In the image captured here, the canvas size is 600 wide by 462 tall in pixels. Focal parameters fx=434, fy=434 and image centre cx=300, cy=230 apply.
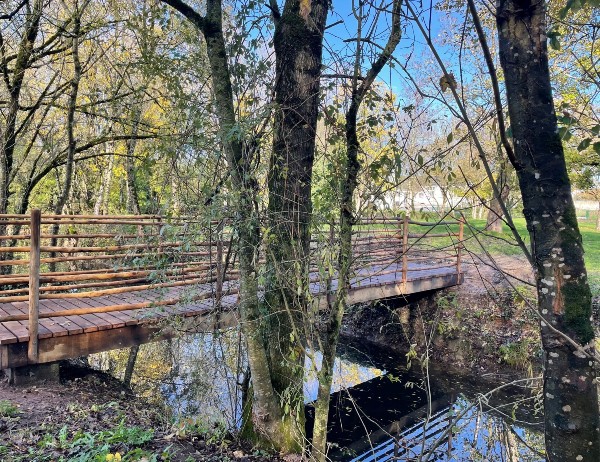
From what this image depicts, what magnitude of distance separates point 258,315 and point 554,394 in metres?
2.75

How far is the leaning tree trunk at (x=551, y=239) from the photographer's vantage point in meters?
1.23

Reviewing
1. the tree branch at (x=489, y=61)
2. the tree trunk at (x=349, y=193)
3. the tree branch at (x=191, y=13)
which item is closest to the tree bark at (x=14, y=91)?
the tree branch at (x=191, y=13)

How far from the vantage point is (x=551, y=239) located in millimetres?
1271

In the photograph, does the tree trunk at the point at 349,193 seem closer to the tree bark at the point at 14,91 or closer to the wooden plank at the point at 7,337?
the wooden plank at the point at 7,337

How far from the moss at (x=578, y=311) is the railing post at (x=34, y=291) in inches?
164

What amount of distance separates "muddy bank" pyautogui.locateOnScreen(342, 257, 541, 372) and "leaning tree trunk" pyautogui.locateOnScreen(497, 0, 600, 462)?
17.2 feet

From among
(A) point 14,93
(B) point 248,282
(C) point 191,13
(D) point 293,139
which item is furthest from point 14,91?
(B) point 248,282

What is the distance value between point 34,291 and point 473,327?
7312 mm

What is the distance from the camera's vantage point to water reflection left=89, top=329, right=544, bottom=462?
3.94 meters

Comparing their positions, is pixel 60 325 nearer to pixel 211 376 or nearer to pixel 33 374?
pixel 33 374

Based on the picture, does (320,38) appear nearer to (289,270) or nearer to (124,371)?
(289,270)

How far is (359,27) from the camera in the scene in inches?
103

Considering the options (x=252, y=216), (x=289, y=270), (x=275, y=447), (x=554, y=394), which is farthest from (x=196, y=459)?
(x=554, y=394)

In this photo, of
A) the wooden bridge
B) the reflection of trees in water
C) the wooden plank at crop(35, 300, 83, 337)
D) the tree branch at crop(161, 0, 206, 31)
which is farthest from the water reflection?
the tree branch at crop(161, 0, 206, 31)
